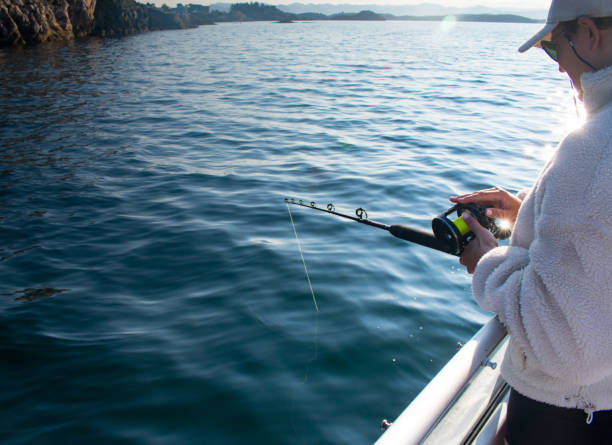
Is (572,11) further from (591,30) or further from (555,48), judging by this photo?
(555,48)

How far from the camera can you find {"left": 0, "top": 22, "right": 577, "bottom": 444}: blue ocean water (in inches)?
118

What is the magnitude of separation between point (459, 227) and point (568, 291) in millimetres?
669

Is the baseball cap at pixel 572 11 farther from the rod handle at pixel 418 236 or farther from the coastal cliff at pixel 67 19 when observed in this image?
the coastal cliff at pixel 67 19

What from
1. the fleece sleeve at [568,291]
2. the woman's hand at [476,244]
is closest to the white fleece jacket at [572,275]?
the fleece sleeve at [568,291]

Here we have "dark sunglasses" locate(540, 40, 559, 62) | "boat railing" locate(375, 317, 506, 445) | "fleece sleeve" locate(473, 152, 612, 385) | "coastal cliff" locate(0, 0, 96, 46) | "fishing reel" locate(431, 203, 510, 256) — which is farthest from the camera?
"coastal cliff" locate(0, 0, 96, 46)

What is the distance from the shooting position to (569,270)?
1.11 meters

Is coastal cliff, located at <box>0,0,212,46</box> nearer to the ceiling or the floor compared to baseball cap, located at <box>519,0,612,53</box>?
nearer to the ceiling

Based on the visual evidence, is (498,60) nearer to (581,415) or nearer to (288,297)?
(288,297)

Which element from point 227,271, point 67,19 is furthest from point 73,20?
point 227,271

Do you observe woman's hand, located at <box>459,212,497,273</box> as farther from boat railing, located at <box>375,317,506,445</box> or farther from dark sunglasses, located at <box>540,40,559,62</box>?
dark sunglasses, located at <box>540,40,559,62</box>

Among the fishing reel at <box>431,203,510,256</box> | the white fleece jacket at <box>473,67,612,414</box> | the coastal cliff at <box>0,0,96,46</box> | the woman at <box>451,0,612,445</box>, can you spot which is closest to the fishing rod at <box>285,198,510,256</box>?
the fishing reel at <box>431,203,510,256</box>

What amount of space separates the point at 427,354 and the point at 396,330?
0.33 m

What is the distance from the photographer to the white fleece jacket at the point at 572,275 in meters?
1.07

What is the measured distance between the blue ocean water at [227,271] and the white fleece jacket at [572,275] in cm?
183
